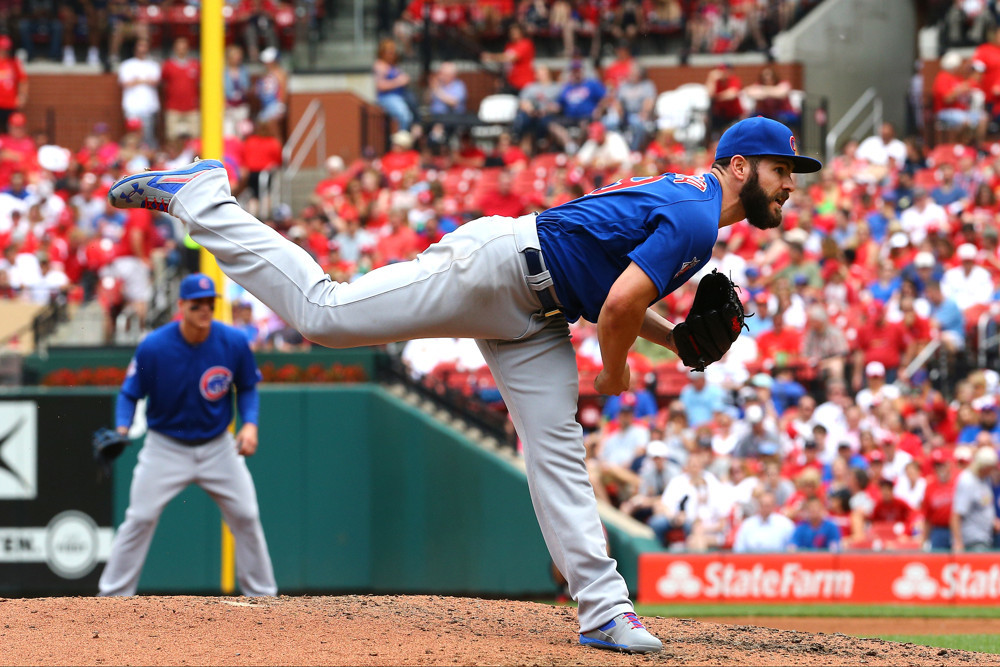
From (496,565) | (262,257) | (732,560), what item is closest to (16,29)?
(496,565)

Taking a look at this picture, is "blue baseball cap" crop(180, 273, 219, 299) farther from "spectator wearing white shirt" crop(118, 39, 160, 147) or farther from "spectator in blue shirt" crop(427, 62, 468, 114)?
"spectator wearing white shirt" crop(118, 39, 160, 147)

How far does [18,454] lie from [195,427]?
487cm

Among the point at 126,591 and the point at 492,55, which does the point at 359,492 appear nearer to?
the point at 126,591

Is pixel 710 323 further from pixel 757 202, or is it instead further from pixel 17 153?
pixel 17 153

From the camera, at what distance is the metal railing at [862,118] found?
1966 cm

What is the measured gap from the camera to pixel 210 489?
7863mm

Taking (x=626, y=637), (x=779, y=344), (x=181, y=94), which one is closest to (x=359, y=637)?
(x=626, y=637)

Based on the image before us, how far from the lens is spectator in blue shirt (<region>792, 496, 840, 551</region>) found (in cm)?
1068

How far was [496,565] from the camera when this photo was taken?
38.0 ft

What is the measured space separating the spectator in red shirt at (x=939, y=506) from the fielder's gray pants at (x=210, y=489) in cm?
583

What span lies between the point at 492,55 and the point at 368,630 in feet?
53.8

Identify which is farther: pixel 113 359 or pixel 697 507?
pixel 113 359

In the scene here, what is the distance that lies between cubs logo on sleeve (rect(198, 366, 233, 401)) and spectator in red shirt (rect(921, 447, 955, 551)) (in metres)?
6.06

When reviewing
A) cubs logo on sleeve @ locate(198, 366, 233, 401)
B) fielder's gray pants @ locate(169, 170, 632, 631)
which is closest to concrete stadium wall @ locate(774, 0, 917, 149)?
cubs logo on sleeve @ locate(198, 366, 233, 401)
